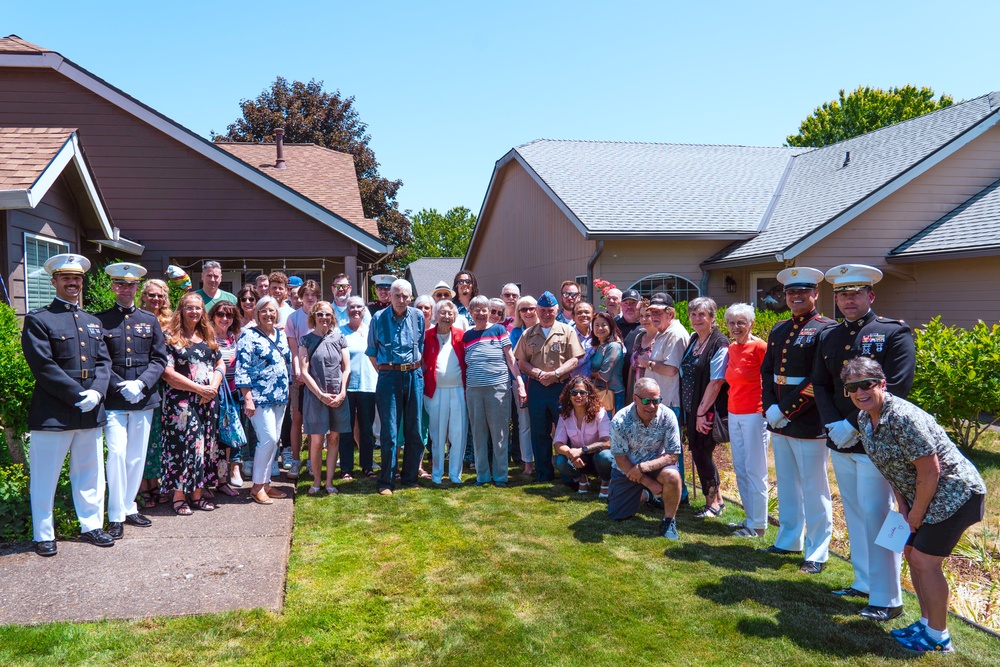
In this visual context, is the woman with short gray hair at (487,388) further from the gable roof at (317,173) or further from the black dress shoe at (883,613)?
the gable roof at (317,173)

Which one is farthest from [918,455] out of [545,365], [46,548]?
[46,548]

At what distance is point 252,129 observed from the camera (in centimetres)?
3241

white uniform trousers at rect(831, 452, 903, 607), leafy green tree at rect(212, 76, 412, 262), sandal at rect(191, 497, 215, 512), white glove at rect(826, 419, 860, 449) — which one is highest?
leafy green tree at rect(212, 76, 412, 262)

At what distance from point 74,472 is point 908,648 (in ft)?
17.1

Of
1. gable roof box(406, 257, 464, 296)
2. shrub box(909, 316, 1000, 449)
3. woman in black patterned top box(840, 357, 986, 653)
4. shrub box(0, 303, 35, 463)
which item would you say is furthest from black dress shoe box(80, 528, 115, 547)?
gable roof box(406, 257, 464, 296)

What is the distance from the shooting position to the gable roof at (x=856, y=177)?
→ 42.9 feet

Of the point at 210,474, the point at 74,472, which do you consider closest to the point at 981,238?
the point at 210,474

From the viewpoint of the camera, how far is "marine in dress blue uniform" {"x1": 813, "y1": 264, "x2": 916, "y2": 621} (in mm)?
3932

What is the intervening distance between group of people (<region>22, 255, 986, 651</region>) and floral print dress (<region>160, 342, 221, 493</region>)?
0.6 inches

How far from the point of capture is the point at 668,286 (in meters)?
14.3

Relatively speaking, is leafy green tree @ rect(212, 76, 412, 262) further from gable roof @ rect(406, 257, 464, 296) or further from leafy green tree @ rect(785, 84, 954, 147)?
leafy green tree @ rect(785, 84, 954, 147)

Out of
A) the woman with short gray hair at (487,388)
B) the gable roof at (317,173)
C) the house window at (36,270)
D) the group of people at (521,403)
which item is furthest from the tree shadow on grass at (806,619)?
the gable roof at (317,173)

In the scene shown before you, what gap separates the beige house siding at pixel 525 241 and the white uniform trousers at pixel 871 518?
404 inches

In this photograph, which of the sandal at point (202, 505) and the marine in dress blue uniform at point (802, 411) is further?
the sandal at point (202, 505)
